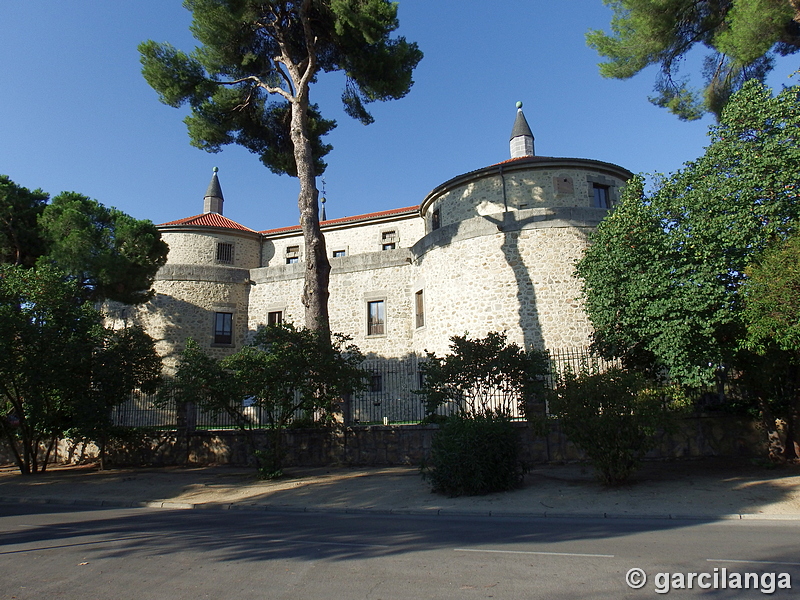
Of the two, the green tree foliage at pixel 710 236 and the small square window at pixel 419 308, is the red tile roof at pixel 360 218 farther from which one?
the green tree foliage at pixel 710 236

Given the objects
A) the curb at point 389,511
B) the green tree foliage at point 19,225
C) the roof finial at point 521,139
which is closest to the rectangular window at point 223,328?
the green tree foliage at point 19,225

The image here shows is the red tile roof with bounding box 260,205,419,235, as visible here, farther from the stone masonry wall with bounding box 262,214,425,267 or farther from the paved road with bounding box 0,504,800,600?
the paved road with bounding box 0,504,800,600

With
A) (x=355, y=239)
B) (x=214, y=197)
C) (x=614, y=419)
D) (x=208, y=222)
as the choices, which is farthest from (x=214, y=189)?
(x=614, y=419)

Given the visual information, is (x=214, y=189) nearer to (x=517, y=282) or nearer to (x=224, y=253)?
(x=224, y=253)

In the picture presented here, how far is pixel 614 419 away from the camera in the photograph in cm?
927

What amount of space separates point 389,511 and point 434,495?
1116mm

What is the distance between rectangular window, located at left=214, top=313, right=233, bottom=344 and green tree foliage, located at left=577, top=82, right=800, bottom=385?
1946 cm

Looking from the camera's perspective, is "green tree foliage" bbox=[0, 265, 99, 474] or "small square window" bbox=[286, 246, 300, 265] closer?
"green tree foliage" bbox=[0, 265, 99, 474]

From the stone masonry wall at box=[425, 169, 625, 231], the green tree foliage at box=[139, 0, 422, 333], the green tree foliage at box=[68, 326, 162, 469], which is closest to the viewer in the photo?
the green tree foliage at box=[68, 326, 162, 469]

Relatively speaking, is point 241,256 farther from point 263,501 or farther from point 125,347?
point 263,501

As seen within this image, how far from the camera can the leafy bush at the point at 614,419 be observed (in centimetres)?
925

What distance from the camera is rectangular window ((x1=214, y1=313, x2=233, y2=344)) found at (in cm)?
2628

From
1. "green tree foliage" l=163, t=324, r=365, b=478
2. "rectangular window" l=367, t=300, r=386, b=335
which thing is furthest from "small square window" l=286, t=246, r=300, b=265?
"green tree foliage" l=163, t=324, r=365, b=478

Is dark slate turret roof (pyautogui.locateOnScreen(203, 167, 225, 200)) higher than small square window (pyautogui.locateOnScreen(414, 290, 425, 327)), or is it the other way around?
dark slate turret roof (pyautogui.locateOnScreen(203, 167, 225, 200))
